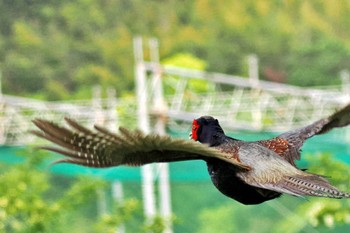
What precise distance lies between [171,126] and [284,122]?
1020 millimetres

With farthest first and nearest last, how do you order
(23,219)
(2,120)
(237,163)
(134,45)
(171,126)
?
(134,45) < (2,120) < (171,126) < (23,219) < (237,163)

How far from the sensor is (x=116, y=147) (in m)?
2.59

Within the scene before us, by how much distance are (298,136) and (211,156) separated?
576 millimetres

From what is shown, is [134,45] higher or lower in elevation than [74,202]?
higher

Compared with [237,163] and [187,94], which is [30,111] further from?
[237,163]

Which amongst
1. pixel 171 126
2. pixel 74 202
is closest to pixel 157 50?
pixel 171 126

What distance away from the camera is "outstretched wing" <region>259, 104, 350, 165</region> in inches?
113

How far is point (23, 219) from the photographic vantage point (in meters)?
6.55

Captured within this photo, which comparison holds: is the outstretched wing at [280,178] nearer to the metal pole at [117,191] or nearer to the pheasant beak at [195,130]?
the pheasant beak at [195,130]

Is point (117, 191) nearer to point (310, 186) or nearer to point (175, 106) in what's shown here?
point (175, 106)

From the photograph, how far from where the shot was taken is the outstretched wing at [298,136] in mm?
2873

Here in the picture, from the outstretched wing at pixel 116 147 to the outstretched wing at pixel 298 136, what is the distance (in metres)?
0.28

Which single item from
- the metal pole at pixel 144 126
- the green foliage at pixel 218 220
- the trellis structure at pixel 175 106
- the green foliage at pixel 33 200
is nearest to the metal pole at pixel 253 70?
the trellis structure at pixel 175 106

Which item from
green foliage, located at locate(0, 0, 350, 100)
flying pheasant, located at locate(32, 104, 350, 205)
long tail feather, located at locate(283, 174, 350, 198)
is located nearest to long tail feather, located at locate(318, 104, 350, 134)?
flying pheasant, located at locate(32, 104, 350, 205)
